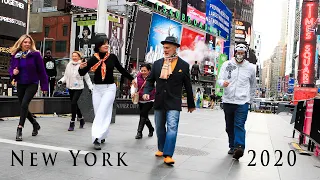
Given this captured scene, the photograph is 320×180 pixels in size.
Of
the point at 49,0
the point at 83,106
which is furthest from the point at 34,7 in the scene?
the point at 83,106

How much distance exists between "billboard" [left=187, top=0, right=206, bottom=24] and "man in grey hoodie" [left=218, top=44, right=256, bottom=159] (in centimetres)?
4812

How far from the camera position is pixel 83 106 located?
979cm

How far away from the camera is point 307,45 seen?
170 ft

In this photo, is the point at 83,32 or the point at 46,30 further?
the point at 46,30

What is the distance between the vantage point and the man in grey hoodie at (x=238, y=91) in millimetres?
5762

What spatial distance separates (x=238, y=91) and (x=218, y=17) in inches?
1997

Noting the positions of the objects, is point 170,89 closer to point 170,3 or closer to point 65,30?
point 65,30

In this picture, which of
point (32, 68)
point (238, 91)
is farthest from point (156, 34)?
point (238, 91)

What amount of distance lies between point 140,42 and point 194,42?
44.3 ft

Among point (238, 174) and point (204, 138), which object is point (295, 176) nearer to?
point (238, 174)

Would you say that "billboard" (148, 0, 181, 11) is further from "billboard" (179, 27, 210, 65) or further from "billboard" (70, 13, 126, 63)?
"billboard" (70, 13, 126, 63)

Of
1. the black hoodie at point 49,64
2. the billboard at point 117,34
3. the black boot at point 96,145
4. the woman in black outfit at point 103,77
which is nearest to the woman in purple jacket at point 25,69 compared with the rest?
the woman in black outfit at point 103,77

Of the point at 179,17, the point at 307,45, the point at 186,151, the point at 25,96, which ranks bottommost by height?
the point at 186,151

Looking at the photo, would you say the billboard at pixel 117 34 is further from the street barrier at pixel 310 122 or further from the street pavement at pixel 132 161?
the street pavement at pixel 132 161
